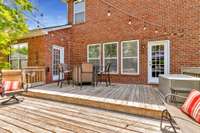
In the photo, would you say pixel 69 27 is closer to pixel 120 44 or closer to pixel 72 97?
pixel 120 44

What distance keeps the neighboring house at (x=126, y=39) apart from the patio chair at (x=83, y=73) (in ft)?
5.62

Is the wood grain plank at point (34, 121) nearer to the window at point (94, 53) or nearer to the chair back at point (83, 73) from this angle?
the chair back at point (83, 73)

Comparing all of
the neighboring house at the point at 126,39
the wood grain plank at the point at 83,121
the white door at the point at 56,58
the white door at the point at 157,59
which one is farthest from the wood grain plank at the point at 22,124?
the white door at the point at 157,59

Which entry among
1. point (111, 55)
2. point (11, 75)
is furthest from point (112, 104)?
point (111, 55)

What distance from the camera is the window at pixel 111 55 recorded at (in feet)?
27.6

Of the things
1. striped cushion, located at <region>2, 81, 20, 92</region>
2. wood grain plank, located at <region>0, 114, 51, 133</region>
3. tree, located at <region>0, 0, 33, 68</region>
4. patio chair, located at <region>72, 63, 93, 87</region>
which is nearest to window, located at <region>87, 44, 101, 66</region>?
patio chair, located at <region>72, 63, 93, 87</region>

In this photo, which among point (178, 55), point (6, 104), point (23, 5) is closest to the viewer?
point (6, 104)

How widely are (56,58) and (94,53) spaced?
2.16 m

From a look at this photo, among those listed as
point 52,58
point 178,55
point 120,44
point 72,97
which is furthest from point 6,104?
point 178,55

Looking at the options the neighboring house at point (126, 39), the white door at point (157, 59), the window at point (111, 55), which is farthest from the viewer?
the window at point (111, 55)

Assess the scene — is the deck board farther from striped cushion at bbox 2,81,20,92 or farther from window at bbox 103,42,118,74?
window at bbox 103,42,118,74

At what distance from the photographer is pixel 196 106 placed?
7.48ft

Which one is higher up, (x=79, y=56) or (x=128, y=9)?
(x=128, y=9)

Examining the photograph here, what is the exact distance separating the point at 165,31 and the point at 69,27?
18.4 ft
